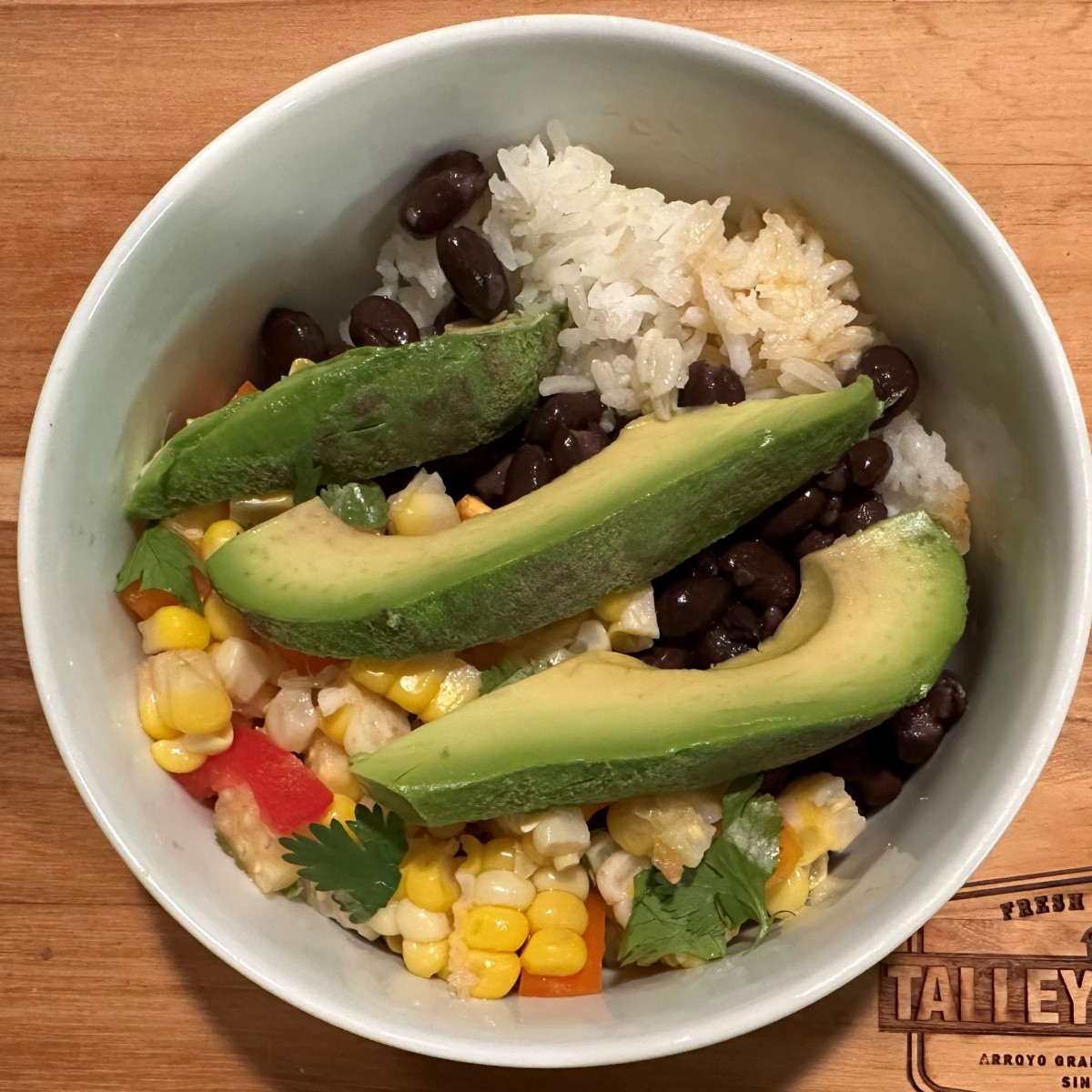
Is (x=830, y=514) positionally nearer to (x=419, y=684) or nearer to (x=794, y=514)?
(x=794, y=514)

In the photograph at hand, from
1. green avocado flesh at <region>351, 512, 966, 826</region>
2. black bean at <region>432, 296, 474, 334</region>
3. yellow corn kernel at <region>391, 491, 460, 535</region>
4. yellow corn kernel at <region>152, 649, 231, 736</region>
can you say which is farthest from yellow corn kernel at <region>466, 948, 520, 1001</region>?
black bean at <region>432, 296, 474, 334</region>

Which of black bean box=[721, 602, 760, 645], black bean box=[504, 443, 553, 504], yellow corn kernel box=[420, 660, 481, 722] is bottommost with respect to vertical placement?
yellow corn kernel box=[420, 660, 481, 722]

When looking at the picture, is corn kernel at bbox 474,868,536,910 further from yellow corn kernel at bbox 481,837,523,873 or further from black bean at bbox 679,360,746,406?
black bean at bbox 679,360,746,406

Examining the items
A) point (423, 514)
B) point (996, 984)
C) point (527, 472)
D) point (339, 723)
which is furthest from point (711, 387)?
point (996, 984)

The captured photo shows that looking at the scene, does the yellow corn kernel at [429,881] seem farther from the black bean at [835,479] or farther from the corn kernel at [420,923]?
the black bean at [835,479]

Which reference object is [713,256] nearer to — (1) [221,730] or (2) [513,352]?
(2) [513,352]

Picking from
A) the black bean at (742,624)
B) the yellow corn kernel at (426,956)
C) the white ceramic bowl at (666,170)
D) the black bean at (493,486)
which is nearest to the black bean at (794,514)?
the black bean at (742,624)

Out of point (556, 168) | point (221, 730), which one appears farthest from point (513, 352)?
point (221, 730)
